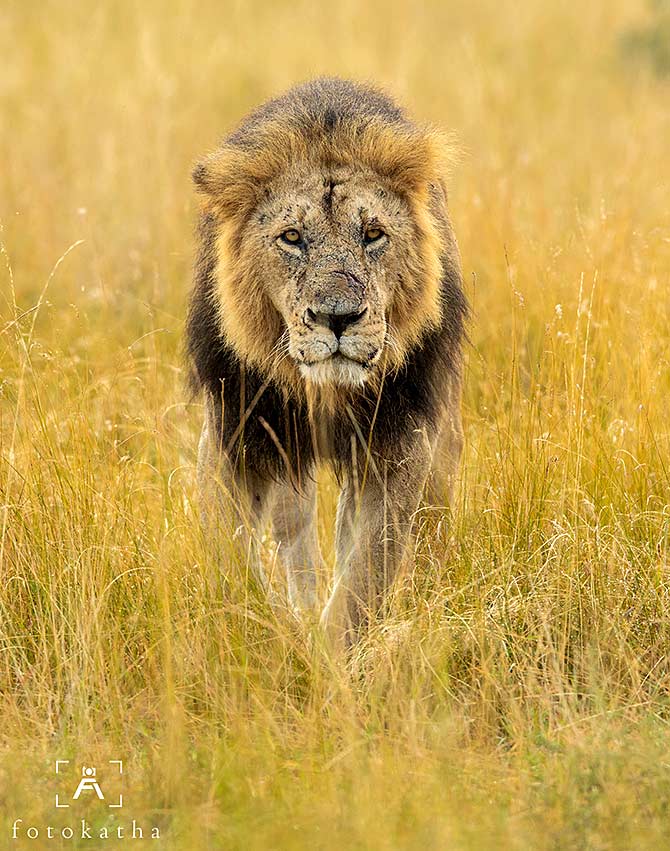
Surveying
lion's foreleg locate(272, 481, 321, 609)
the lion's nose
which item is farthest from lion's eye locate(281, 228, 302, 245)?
lion's foreleg locate(272, 481, 321, 609)

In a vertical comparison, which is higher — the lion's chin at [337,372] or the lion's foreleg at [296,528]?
the lion's chin at [337,372]

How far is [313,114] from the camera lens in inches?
197

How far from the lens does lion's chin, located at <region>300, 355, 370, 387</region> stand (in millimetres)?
4582

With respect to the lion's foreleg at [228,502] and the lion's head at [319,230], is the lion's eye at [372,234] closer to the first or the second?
the lion's head at [319,230]

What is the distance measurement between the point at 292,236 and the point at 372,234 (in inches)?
10.8

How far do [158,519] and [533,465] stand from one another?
1.41 meters

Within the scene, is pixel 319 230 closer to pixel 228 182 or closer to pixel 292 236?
pixel 292 236

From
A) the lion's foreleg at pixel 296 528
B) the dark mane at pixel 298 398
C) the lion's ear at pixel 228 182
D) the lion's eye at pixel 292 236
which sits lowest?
the lion's foreleg at pixel 296 528

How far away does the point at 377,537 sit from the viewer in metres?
5.07

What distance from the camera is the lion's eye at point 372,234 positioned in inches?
189

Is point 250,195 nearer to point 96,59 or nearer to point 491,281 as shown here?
point 491,281

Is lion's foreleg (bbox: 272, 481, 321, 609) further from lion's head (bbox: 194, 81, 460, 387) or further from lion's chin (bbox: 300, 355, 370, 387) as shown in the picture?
lion's chin (bbox: 300, 355, 370, 387)

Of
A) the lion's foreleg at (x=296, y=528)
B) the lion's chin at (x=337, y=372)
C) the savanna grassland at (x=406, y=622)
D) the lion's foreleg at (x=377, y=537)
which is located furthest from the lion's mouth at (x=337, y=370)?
the lion's foreleg at (x=296, y=528)

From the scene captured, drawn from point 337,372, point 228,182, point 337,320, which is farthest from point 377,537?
point 228,182
